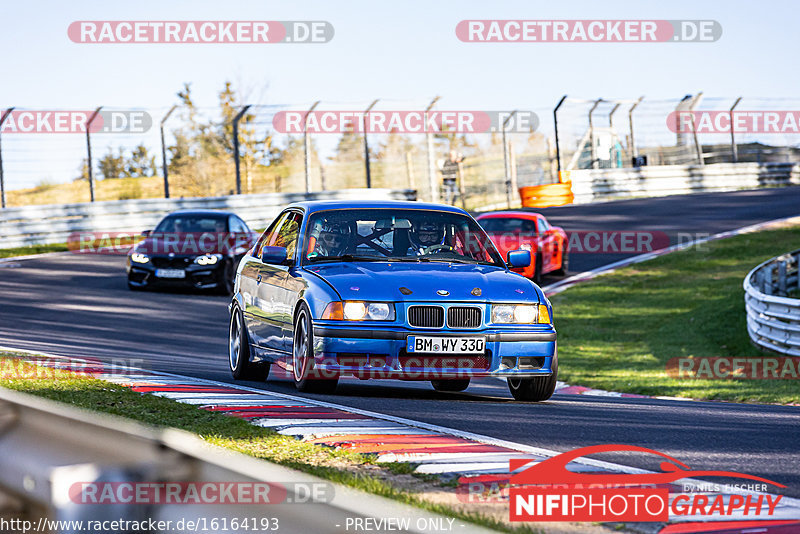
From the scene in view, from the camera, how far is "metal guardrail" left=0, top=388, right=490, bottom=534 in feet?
9.45

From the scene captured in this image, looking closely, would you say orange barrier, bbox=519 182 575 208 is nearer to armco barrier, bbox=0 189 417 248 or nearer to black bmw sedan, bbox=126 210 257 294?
armco barrier, bbox=0 189 417 248

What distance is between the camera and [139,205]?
92.2ft

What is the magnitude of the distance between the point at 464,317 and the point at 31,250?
2046cm

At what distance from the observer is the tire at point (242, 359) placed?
32.2ft

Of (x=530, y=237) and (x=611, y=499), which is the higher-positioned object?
(x=530, y=237)

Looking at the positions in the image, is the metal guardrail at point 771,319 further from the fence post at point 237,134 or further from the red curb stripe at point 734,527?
the fence post at point 237,134

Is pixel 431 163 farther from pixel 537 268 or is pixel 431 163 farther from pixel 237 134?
pixel 537 268

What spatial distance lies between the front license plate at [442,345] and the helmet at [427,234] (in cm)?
124

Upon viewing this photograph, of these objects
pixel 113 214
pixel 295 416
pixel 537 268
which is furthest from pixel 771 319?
pixel 113 214

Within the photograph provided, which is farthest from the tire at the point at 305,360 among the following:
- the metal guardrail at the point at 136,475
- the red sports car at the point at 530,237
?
the red sports car at the point at 530,237

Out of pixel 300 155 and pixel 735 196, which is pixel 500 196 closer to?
pixel 735 196

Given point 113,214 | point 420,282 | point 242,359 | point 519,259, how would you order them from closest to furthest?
point 420,282 → point 519,259 → point 242,359 → point 113,214

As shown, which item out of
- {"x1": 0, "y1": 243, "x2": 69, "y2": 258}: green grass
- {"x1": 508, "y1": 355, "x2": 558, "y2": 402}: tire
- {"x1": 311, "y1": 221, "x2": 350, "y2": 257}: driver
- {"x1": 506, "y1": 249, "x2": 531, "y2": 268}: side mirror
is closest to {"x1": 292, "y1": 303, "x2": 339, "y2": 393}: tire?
{"x1": 311, "y1": 221, "x2": 350, "y2": 257}: driver

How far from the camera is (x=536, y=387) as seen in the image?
859cm
